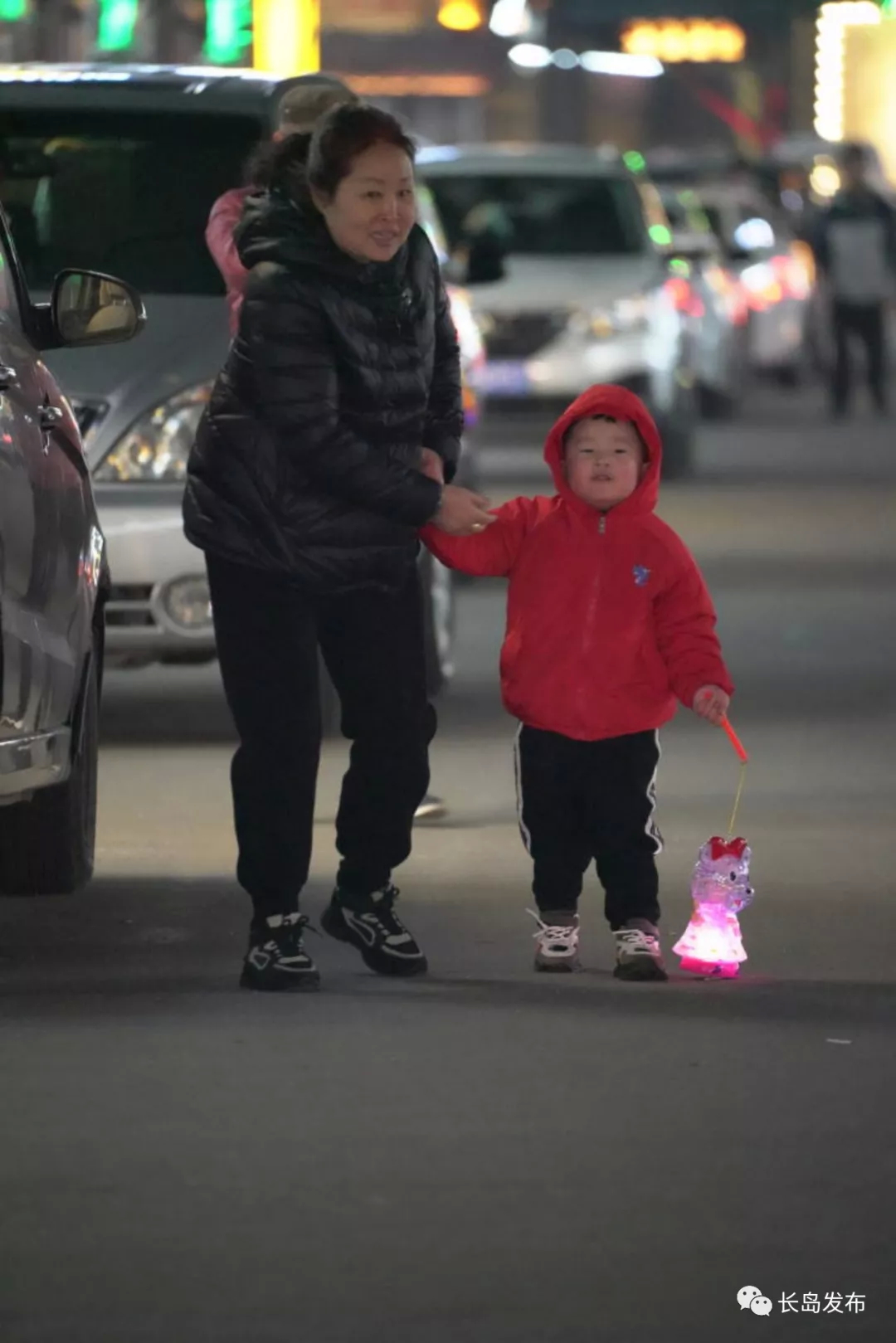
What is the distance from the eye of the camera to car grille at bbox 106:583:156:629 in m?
10.9

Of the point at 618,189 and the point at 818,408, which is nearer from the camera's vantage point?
the point at 618,189

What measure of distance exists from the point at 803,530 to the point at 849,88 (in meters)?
39.8

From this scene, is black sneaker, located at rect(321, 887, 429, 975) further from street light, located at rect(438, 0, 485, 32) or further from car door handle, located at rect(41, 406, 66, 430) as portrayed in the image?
street light, located at rect(438, 0, 485, 32)

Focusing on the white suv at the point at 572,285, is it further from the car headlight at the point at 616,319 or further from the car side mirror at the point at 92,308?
the car side mirror at the point at 92,308

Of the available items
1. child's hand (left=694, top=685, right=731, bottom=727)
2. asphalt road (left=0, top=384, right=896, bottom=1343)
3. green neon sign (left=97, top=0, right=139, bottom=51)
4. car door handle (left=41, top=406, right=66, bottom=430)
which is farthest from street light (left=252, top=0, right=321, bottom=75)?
child's hand (left=694, top=685, right=731, bottom=727)

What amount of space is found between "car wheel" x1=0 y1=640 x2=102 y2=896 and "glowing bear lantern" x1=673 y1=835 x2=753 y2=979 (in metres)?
1.34

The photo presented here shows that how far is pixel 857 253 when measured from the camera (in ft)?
96.3

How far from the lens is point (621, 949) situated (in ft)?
24.9

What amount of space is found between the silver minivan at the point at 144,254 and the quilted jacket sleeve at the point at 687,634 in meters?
3.43

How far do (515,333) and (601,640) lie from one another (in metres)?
16.6

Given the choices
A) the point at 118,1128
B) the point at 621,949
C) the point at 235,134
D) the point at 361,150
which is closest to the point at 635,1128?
the point at 118,1128

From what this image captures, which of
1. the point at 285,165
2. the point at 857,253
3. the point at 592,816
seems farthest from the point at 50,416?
the point at 857,253

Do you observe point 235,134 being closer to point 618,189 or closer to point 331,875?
point 331,875

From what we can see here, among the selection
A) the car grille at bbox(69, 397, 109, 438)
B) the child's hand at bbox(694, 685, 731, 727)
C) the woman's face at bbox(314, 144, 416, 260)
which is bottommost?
the child's hand at bbox(694, 685, 731, 727)
